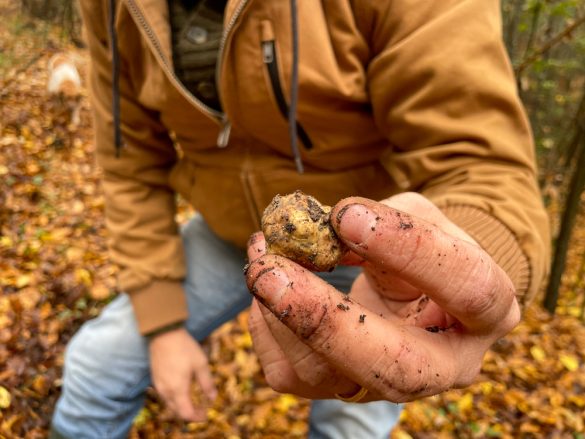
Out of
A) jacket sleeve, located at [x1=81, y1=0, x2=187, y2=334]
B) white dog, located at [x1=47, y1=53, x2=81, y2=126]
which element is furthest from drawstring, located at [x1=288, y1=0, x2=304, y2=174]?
white dog, located at [x1=47, y1=53, x2=81, y2=126]

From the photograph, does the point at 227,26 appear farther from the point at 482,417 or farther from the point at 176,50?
the point at 482,417

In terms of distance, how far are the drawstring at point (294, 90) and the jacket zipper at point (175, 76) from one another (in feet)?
0.52

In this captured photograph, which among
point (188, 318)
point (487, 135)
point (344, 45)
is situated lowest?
point (188, 318)

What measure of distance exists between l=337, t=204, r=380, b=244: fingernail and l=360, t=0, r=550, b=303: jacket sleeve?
0.58 metres

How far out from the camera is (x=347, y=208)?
93 cm

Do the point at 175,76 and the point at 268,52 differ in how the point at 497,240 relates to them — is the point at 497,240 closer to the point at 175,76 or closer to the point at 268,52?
the point at 268,52

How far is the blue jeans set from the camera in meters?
2.00

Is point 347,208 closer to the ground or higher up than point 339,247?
higher up

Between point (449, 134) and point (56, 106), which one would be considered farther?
point (56, 106)

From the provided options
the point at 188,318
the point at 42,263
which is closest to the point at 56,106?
the point at 42,263

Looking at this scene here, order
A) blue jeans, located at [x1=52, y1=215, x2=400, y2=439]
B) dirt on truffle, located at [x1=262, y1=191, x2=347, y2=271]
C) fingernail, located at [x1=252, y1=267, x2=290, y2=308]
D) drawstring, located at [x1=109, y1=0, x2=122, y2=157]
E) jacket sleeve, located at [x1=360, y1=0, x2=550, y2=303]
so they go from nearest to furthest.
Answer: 1. fingernail, located at [x1=252, y1=267, x2=290, y2=308]
2. dirt on truffle, located at [x1=262, y1=191, x2=347, y2=271]
3. jacket sleeve, located at [x1=360, y1=0, x2=550, y2=303]
4. drawstring, located at [x1=109, y1=0, x2=122, y2=157]
5. blue jeans, located at [x1=52, y1=215, x2=400, y2=439]

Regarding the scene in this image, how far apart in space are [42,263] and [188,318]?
7.84 ft

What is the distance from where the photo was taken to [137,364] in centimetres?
213

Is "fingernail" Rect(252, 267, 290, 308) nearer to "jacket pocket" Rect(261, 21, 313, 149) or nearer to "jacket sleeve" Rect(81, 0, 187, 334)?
"jacket pocket" Rect(261, 21, 313, 149)
